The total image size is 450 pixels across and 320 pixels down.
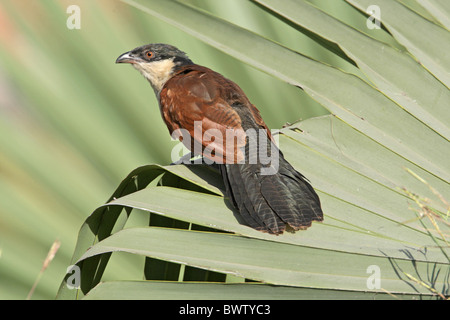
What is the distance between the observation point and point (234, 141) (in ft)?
7.09

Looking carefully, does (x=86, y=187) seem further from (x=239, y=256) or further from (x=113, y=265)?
(x=239, y=256)

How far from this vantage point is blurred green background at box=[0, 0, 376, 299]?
70.9 inches

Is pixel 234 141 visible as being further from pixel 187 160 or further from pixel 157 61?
pixel 157 61

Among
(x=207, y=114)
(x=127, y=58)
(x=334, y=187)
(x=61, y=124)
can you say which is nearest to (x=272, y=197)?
(x=334, y=187)

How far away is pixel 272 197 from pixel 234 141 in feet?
1.23

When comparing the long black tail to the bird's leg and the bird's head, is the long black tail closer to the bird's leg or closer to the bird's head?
the bird's leg

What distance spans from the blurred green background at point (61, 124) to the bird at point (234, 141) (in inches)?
5.6

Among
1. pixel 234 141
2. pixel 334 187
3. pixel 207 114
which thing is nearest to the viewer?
pixel 334 187

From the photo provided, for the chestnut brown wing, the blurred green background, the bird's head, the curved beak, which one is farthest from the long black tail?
the bird's head

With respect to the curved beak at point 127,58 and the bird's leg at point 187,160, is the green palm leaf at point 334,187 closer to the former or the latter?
the bird's leg at point 187,160

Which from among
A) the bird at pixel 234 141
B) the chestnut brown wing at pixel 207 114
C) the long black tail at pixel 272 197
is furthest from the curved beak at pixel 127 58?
the long black tail at pixel 272 197

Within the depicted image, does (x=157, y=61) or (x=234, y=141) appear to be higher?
→ (x=157, y=61)

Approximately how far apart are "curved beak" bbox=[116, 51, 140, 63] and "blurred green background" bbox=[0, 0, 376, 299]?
0.11 feet

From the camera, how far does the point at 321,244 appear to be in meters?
1.59
